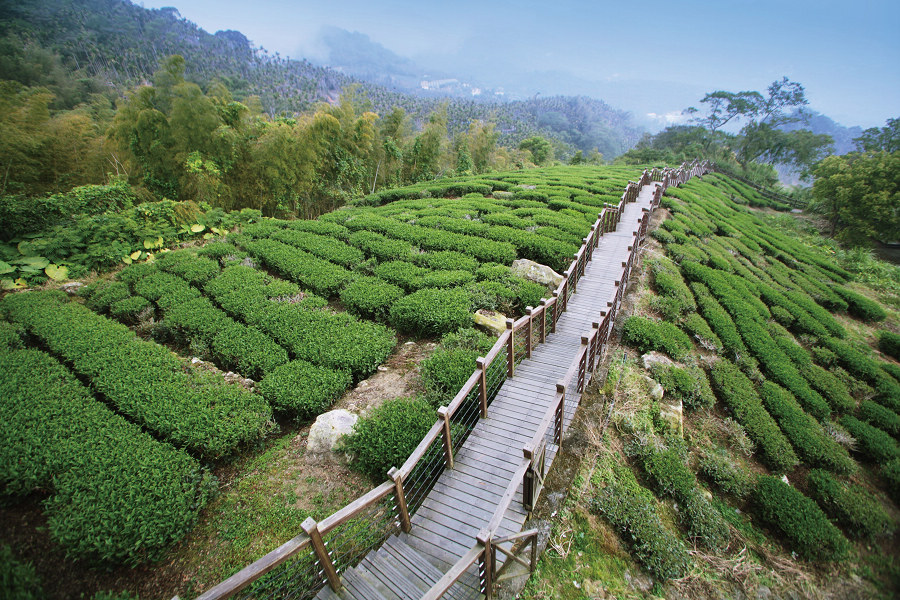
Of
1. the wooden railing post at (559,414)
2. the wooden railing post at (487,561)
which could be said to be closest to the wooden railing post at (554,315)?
the wooden railing post at (559,414)

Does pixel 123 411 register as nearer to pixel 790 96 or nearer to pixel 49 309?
pixel 49 309

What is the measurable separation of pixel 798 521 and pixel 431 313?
8.11 metres

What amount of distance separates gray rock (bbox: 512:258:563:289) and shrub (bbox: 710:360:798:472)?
4.86m

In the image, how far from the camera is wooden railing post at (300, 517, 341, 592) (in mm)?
4004

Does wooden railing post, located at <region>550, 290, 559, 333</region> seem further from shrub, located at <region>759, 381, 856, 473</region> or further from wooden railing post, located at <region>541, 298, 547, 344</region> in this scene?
shrub, located at <region>759, 381, 856, 473</region>

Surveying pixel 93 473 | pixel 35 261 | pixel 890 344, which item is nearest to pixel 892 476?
pixel 890 344

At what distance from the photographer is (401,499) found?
493 cm

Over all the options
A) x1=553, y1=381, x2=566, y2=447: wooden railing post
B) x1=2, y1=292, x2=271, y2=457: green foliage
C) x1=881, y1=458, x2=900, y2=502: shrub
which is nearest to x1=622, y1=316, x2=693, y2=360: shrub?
x1=881, y1=458, x2=900, y2=502: shrub

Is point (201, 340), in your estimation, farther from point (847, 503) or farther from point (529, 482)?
point (847, 503)

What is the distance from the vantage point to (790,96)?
1950 inches

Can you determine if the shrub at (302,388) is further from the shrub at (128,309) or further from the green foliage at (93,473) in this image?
the shrub at (128,309)

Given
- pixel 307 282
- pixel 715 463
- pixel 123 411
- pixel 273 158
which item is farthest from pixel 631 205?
pixel 123 411

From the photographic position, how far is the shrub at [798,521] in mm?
6047

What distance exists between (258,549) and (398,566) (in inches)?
78.4
